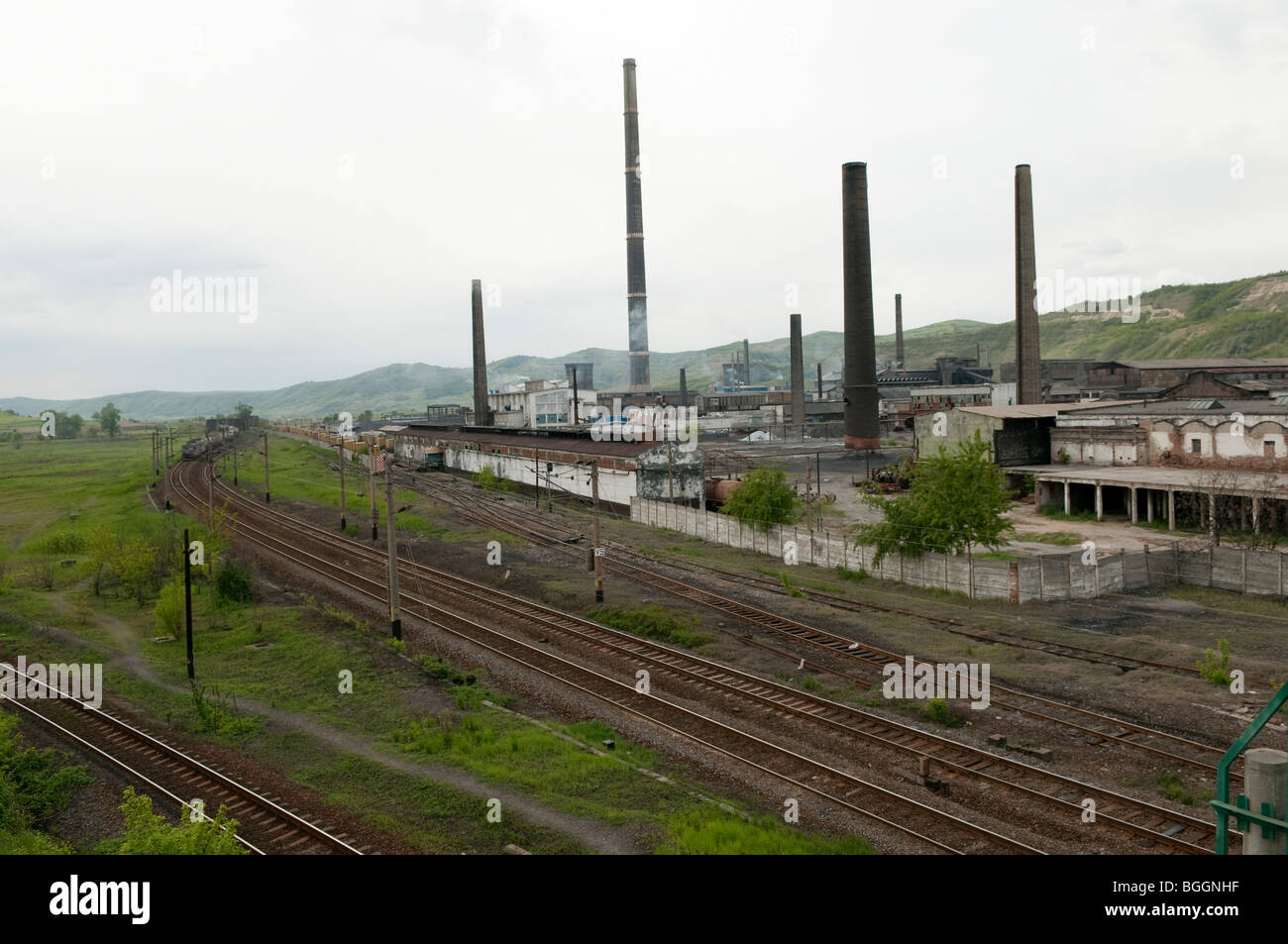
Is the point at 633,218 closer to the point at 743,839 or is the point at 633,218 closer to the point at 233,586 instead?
the point at 233,586

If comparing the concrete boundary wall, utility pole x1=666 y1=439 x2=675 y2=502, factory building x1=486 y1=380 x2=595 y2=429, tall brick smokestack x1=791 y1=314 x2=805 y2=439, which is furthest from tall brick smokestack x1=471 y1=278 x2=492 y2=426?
the concrete boundary wall

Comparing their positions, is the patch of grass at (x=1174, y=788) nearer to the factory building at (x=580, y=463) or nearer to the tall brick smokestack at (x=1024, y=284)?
the factory building at (x=580, y=463)

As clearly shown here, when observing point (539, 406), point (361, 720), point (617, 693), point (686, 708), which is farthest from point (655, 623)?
point (539, 406)

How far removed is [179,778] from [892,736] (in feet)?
44.1

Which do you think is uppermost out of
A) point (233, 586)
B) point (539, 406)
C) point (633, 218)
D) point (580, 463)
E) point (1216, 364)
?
point (633, 218)

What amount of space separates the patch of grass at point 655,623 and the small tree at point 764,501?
1228 cm

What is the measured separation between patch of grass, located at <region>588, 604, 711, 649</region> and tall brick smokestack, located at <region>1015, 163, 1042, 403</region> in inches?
1902

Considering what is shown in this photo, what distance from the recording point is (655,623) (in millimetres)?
26734

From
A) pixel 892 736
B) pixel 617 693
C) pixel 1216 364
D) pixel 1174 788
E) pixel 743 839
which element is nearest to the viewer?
pixel 743 839

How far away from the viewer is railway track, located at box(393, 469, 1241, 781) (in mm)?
16156

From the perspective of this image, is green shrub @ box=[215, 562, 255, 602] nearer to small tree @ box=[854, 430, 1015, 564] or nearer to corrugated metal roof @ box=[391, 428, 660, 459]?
small tree @ box=[854, 430, 1015, 564]
